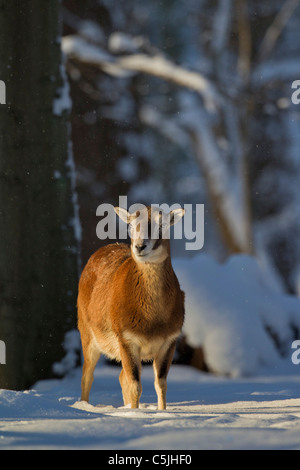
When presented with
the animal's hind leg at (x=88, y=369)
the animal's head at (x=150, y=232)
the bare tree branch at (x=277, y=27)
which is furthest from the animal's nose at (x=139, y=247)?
the bare tree branch at (x=277, y=27)

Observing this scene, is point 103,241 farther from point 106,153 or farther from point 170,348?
point 170,348

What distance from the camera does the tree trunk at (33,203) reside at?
764 centimetres

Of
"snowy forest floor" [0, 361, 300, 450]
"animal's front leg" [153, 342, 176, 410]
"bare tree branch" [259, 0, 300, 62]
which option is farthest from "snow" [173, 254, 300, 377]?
"bare tree branch" [259, 0, 300, 62]

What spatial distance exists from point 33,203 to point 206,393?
101 inches

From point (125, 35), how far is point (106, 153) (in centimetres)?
537

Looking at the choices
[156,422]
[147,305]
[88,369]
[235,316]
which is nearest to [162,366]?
[147,305]

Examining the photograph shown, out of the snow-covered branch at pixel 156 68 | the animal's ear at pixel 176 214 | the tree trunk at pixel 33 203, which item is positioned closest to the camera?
the animal's ear at pixel 176 214

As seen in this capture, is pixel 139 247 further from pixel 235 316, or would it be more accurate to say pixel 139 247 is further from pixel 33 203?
pixel 235 316

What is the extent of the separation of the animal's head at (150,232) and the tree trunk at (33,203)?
212 cm

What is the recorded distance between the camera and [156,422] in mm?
4207

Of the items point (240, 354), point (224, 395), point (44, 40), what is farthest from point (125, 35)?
point (224, 395)

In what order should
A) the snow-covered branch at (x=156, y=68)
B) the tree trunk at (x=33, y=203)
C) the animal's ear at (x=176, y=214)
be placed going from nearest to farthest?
the animal's ear at (x=176, y=214)
the tree trunk at (x=33, y=203)
the snow-covered branch at (x=156, y=68)

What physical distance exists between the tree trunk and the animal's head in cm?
212

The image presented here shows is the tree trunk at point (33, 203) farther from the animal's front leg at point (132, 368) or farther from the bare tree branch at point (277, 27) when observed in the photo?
the bare tree branch at point (277, 27)
